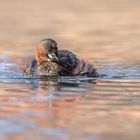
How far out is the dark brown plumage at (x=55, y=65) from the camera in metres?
14.0

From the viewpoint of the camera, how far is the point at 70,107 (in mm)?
9914

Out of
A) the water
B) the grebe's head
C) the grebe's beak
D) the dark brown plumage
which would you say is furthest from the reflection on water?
the grebe's head

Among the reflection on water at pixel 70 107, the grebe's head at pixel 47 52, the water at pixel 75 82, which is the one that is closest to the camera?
the reflection on water at pixel 70 107

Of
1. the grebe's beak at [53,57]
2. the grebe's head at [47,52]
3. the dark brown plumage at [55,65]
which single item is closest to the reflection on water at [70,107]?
the dark brown plumage at [55,65]

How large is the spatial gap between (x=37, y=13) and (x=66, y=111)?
18047 mm

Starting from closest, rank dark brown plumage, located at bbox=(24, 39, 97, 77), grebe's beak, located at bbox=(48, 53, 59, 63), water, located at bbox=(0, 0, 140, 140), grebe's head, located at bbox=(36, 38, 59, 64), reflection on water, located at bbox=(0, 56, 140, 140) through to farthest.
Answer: reflection on water, located at bbox=(0, 56, 140, 140) < water, located at bbox=(0, 0, 140, 140) < dark brown plumage, located at bbox=(24, 39, 97, 77) < grebe's beak, located at bbox=(48, 53, 59, 63) < grebe's head, located at bbox=(36, 38, 59, 64)

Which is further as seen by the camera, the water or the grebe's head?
the grebe's head

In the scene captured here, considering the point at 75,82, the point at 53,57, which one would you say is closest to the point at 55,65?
the point at 53,57

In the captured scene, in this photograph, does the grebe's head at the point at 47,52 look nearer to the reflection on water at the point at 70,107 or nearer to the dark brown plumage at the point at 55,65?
the dark brown plumage at the point at 55,65

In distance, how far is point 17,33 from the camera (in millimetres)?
22344

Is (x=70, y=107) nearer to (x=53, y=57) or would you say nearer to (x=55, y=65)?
(x=55, y=65)

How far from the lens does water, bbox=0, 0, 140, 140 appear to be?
8578mm

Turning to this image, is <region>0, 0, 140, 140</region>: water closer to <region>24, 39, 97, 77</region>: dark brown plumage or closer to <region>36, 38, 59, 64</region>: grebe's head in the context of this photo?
<region>24, 39, 97, 77</region>: dark brown plumage

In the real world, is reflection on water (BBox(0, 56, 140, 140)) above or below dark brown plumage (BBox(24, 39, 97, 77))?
below
